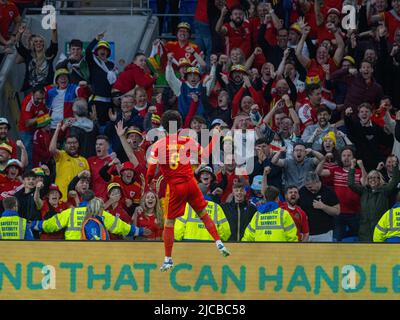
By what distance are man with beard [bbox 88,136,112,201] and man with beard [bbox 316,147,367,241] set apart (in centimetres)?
296

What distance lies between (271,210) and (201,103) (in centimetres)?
413

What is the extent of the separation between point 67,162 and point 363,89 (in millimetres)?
4509

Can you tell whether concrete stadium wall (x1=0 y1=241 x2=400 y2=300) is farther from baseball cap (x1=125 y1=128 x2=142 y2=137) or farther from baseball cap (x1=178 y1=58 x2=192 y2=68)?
baseball cap (x1=178 y1=58 x2=192 y2=68)

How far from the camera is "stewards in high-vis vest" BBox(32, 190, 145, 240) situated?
24.5 m

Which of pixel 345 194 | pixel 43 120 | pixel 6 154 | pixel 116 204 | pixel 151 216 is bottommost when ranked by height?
pixel 151 216

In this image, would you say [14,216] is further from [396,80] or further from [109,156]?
[396,80]

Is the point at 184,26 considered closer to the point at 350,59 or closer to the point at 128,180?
the point at 350,59

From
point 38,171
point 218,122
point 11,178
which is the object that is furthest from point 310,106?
point 11,178

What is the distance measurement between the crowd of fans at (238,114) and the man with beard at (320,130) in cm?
2

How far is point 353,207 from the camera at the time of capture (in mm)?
25844

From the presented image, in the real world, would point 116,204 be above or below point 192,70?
below

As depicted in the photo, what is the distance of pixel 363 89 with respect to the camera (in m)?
28.1

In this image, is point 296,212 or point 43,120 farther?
point 43,120
